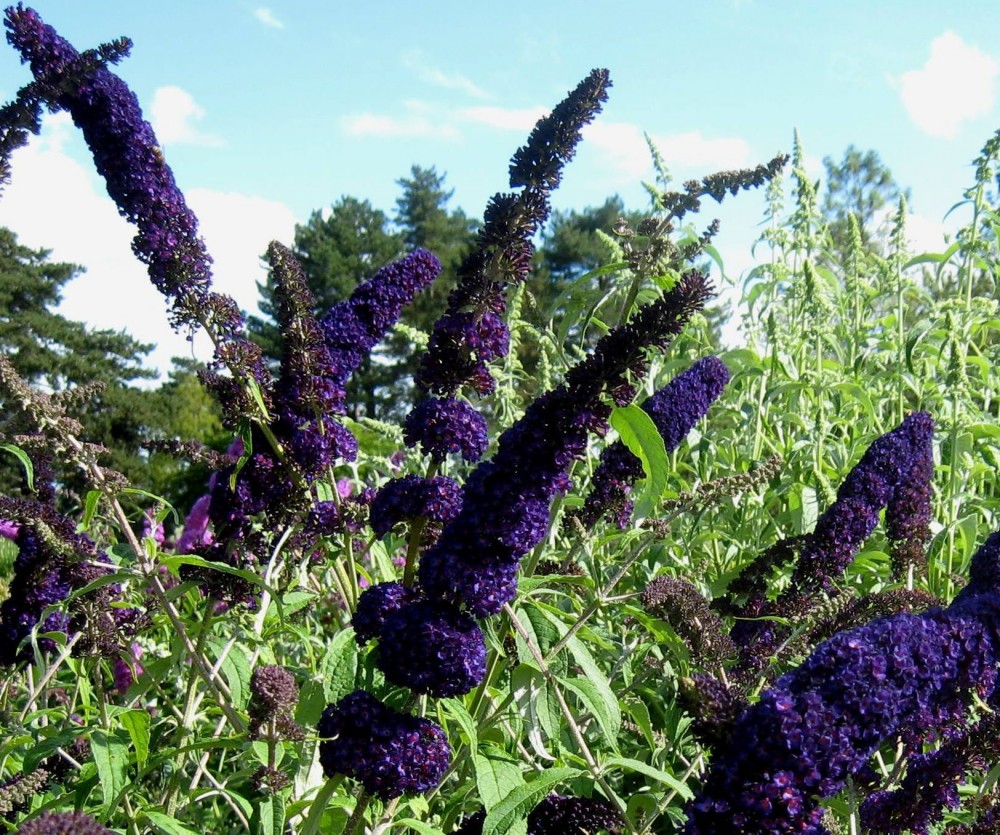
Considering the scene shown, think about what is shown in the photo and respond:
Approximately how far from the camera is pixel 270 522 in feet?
7.94

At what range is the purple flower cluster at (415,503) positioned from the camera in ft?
6.81

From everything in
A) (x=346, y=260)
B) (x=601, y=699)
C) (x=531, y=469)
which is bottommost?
(x=601, y=699)

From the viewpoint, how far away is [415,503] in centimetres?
209

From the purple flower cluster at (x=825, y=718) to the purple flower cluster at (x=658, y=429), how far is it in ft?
3.71

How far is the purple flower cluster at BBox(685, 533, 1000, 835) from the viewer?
1326mm

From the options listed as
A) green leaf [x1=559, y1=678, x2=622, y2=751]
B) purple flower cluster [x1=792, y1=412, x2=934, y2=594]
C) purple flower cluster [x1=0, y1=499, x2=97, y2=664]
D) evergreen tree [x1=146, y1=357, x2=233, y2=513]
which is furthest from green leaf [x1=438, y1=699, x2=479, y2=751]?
evergreen tree [x1=146, y1=357, x2=233, y2=513]

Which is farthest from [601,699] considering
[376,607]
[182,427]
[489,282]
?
[182,427]

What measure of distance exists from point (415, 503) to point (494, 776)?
1.93 feet

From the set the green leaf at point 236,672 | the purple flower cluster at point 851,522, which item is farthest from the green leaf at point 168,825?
the purple flower cluster at point 851,522

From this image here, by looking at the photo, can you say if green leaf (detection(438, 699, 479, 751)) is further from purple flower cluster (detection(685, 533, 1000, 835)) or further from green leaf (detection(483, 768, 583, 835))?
purple flower cluster (detection(685, 533, 1000, 835))

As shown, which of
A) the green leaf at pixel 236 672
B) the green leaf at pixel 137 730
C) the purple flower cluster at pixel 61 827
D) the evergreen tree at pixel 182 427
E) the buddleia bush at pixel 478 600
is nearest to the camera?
the purple flower cluster at pixel 61 827

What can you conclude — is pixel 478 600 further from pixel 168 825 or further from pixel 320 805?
pixel 168 825

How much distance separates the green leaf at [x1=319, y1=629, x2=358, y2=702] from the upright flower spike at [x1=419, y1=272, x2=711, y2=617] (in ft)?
1.39

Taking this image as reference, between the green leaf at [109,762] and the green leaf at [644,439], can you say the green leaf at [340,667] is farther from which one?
the green leaf at [644,439]
